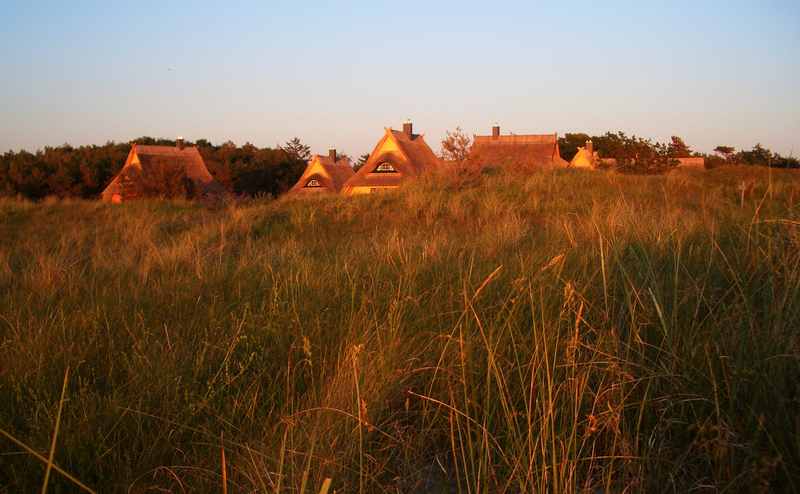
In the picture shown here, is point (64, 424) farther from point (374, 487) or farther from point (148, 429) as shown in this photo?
point (374, 487)

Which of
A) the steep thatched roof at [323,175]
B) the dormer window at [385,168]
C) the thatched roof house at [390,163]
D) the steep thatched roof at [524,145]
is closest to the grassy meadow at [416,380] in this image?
the thatched roof house at [390,163]

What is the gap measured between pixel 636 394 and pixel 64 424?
6.04 ft

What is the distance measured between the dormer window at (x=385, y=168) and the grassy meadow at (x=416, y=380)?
95.4ft

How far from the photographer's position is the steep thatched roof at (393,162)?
31.5 metres

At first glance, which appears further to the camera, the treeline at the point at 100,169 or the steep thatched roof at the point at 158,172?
the treeline at the point at 100,169

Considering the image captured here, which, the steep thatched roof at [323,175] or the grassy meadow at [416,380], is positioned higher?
the steep thatched roof at [323,175]

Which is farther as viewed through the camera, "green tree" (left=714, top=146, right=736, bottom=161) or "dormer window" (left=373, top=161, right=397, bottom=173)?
"dormer window" (left=373, top=161, right=397, bottom=173)

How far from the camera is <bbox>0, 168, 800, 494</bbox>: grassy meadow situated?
153 cm

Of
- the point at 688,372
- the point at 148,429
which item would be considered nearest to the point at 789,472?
the point at 688,372

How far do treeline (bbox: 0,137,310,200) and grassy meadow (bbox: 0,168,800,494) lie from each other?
24.4 meters

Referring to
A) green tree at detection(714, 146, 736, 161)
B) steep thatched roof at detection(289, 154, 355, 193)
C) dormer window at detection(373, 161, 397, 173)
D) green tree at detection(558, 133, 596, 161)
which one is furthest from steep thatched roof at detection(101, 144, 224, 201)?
green tree at detection(558, 133, 596, 161)

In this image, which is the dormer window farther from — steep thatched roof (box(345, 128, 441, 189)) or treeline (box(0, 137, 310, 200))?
treeline (box(0, 137, 310, 200))

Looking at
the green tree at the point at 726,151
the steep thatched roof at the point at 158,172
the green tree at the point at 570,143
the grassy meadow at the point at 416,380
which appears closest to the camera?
the grassy meadow at the point at 416,380

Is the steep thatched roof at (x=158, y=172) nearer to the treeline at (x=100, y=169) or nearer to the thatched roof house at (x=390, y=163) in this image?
the treeline at (x=100, y=169)
